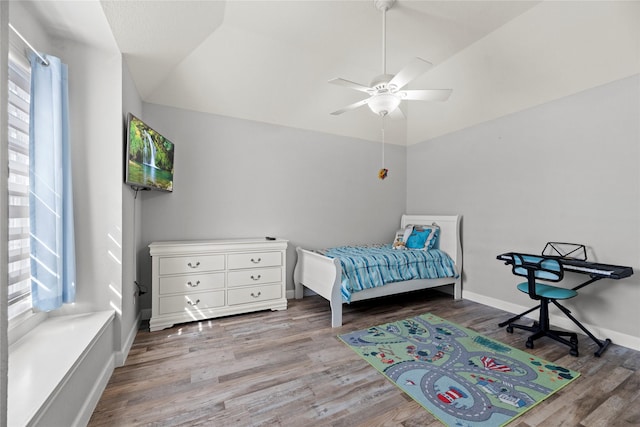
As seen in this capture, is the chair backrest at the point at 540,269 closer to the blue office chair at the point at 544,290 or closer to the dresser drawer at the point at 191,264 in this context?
the blue office chair at the point at 544,290

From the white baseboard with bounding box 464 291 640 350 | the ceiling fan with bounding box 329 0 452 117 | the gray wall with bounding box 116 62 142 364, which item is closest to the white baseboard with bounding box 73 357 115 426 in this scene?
the gray wall with bounding box 116 62 142 364

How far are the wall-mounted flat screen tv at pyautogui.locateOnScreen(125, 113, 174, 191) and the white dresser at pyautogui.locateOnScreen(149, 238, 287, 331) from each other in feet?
2.16

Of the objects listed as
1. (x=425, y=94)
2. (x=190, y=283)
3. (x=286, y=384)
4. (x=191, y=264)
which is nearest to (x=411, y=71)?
(x=425, y=94)

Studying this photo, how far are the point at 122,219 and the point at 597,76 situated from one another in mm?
4226

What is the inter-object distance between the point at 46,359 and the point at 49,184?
37.5 inches

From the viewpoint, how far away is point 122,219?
1.98 metres

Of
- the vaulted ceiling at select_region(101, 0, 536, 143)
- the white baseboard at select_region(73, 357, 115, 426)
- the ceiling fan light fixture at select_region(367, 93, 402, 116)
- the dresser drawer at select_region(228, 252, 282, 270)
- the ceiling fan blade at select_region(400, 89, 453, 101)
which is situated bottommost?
the white baseboard at select_region(73, 357, 115, 426)

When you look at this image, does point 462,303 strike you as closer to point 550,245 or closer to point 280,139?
point 550,245

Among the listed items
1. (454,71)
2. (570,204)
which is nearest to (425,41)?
(454,71)

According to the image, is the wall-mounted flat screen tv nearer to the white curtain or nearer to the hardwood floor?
the white curtain

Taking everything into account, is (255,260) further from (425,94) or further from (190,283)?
(425,94)

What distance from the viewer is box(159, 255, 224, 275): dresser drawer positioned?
8.85ft

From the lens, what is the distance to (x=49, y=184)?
1.57 metres

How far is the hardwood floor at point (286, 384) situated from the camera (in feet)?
5.05
